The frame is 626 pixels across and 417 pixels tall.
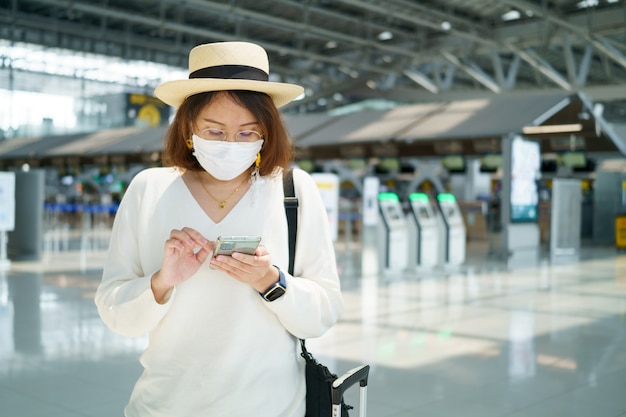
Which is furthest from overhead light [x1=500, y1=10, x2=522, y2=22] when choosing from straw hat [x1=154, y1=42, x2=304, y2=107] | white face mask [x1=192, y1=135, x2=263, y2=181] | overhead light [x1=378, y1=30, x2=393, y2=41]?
white face mask [x1=192, y1=135, x2=263, y2=181]

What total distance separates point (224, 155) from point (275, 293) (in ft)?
1.15

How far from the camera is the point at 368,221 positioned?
2178cm

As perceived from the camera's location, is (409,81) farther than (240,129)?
Yes

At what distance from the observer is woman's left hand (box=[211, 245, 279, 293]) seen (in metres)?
1.46

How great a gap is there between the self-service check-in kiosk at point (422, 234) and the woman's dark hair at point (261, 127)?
412 inches

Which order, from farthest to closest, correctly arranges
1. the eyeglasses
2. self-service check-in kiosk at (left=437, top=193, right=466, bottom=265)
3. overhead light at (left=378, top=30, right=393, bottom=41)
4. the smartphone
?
overhead light at (left=378, top=30, right=393, bottom=41)
self-service check-in kiosk at (left=437, top=193, right=466, bottom=265)
the eyeglasses
the smartphone

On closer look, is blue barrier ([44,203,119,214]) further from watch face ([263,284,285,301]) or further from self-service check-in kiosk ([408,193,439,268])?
watch face ([263,284,285,301])

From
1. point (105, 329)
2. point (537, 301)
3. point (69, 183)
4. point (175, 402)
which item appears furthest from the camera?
point (69, 183)

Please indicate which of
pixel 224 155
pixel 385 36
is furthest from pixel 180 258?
pixel 385 36

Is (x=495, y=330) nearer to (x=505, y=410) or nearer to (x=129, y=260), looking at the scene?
(x=505, y=410)

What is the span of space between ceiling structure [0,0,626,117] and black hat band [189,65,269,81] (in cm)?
1827

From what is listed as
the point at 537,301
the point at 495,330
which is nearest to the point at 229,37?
the point at 537,301

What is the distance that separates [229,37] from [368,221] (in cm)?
847

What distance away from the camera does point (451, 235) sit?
12727 millimetres
